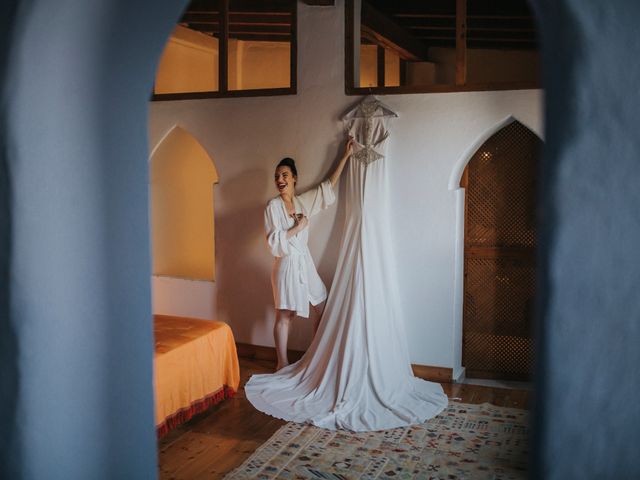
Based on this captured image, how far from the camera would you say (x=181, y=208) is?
8586 mm

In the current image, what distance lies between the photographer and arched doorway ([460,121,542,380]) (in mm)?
5859

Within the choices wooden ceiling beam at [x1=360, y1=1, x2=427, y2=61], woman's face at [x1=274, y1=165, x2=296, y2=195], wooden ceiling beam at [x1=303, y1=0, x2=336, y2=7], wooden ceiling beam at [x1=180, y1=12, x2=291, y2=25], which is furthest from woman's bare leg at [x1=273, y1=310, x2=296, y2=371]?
wooden ceiling beam at [x1=180, y1=12, x2=291, y2=25]

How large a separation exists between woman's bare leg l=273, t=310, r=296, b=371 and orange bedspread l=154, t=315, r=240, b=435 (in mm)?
737

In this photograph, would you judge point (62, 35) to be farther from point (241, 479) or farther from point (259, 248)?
point (259, 248)

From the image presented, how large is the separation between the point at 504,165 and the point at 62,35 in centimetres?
453

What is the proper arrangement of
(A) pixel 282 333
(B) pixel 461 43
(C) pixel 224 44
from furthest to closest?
(C) pixel 224 44
(A) pixel 282 333
(B) pixel 461 43

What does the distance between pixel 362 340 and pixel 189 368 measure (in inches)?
54.2

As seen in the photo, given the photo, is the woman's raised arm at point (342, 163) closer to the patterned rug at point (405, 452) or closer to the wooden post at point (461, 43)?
the wooden post at point (461, 43)

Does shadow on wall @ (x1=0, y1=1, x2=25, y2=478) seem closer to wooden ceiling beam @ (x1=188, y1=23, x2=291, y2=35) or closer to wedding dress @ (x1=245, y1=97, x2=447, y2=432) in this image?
wedding dress @ (x1=245, y1=97, x2=447, y2=432)

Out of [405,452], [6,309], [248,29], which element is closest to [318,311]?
[405,452]

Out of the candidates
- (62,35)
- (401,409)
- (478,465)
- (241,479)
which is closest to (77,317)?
(62,35)

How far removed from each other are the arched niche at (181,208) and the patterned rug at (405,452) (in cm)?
390

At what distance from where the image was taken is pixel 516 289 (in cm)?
600

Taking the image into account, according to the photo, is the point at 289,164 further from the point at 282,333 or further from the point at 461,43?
the point at 461,43
